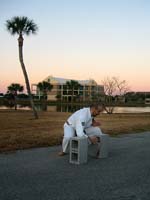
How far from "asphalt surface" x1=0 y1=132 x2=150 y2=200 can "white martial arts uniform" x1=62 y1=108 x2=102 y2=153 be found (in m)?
0.54

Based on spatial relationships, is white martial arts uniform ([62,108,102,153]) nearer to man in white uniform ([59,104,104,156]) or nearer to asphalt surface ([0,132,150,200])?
man in white uniform ([59,104,104,156])

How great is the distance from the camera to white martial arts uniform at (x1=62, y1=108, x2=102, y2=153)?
8172 millimetres

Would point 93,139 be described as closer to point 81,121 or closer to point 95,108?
A: point 81,121

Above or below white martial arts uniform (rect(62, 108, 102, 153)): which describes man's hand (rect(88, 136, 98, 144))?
below

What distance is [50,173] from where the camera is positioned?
265 inches

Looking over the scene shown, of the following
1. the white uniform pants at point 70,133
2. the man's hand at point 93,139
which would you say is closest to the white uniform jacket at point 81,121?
the white uniform pants at point 70,133

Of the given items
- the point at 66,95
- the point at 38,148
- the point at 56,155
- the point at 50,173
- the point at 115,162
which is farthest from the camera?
the point at 66,95

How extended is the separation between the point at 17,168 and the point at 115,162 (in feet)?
7.35

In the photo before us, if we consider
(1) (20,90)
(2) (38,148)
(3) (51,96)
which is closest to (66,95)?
(3) (51,96)

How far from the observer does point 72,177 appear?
21.1ft

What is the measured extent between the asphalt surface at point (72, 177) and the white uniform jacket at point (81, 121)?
733mm

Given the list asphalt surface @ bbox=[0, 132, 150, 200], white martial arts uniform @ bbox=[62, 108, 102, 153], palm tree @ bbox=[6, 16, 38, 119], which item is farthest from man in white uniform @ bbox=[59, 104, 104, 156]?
palm tree @ bbox=[6, 16, 38, 119]

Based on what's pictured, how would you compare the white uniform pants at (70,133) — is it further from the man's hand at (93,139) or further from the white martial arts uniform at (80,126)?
the man's hand at (93,139)

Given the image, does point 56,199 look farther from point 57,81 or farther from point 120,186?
point 57,81
